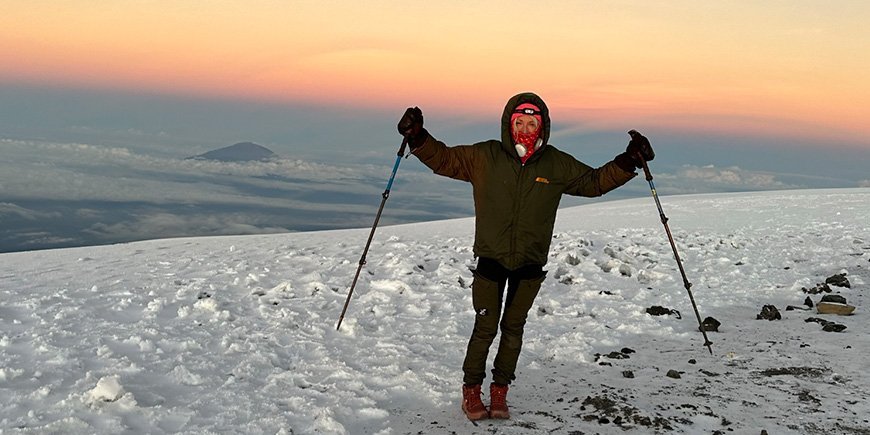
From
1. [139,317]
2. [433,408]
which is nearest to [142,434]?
[433,408]

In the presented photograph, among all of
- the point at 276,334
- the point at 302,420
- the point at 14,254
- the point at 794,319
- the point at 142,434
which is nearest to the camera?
the point at 142,434

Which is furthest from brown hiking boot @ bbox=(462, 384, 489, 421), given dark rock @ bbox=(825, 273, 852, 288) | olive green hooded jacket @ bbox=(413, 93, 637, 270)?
dark rock @ bbox=(825, 273, 852, 288)

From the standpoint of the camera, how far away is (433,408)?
20.0 ft

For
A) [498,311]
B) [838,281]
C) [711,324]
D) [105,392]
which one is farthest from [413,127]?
[838,281]

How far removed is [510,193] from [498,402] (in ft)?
6.45

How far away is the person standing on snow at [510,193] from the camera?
5707 mm

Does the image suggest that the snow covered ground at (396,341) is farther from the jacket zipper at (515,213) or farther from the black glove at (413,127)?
the black glove at (413,127)

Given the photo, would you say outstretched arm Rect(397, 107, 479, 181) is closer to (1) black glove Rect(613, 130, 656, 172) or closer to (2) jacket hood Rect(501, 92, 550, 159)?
(2) jacket hood Rect(501, 92, 550, 159)

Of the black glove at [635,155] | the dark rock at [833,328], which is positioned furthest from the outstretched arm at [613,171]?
the dark rock at [833,328]

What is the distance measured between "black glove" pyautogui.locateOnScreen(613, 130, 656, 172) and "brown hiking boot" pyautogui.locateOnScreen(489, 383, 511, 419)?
2384 mm

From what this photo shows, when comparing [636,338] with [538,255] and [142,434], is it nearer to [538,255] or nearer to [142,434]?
[538,255]

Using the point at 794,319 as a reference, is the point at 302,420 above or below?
below

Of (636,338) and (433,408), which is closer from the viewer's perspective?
(433,408)

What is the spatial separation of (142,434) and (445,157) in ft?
11.5
